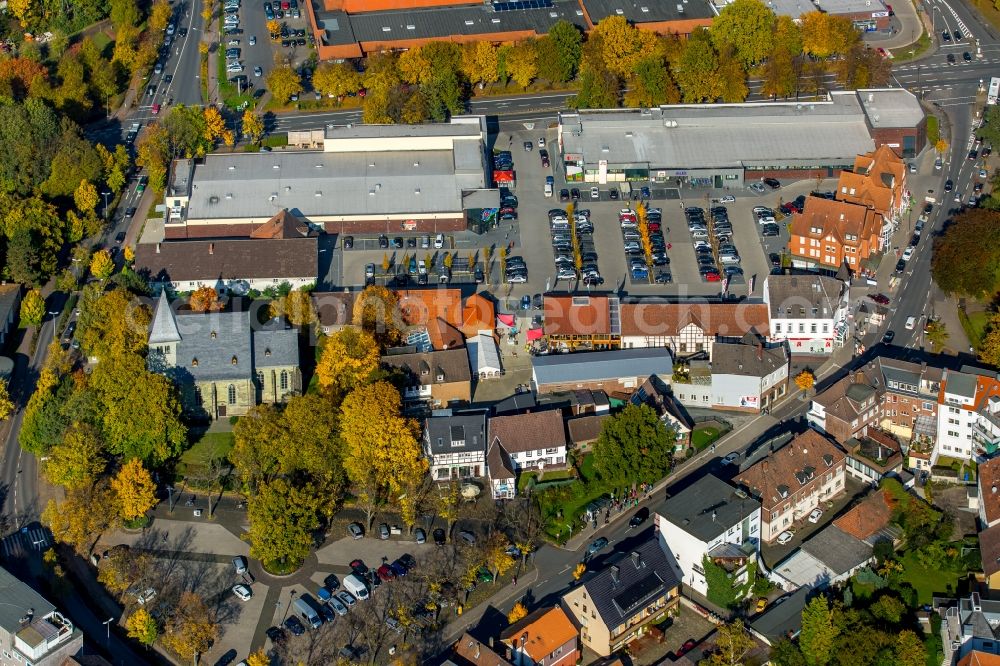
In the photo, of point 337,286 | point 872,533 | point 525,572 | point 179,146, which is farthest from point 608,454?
point 179,146

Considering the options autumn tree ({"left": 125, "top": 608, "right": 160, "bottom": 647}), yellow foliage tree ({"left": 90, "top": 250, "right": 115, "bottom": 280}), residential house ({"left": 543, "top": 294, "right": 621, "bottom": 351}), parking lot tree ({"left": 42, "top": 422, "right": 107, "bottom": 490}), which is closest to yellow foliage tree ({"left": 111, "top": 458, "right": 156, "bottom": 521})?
parking lot tree ({"left": 42, "top": 422, "right": 107, "bottom": 490})

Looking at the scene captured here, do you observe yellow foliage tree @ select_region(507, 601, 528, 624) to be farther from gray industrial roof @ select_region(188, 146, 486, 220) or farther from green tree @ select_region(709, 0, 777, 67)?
green tree @ select_region(709, 0, 777, 67)

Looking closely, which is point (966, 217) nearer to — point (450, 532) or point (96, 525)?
point (450, 532)

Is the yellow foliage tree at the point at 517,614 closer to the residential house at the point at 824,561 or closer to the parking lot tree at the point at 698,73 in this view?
the residential house at the point at 824,561

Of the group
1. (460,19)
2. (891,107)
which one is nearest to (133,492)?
(460,19)

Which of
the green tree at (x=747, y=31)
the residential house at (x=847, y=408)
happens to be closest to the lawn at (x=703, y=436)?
the residential house at (x=847, y=408)

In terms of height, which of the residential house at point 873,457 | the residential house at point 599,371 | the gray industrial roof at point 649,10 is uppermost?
the gray industrial roof at point 649,10

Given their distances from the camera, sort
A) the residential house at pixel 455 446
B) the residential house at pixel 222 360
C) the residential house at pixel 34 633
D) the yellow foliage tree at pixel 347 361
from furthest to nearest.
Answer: the residential house at pixel 222 360
the yellow foliage tree at pixel 347 361
the residential house at pixel 455 446
the residential house at pixel 34 633
